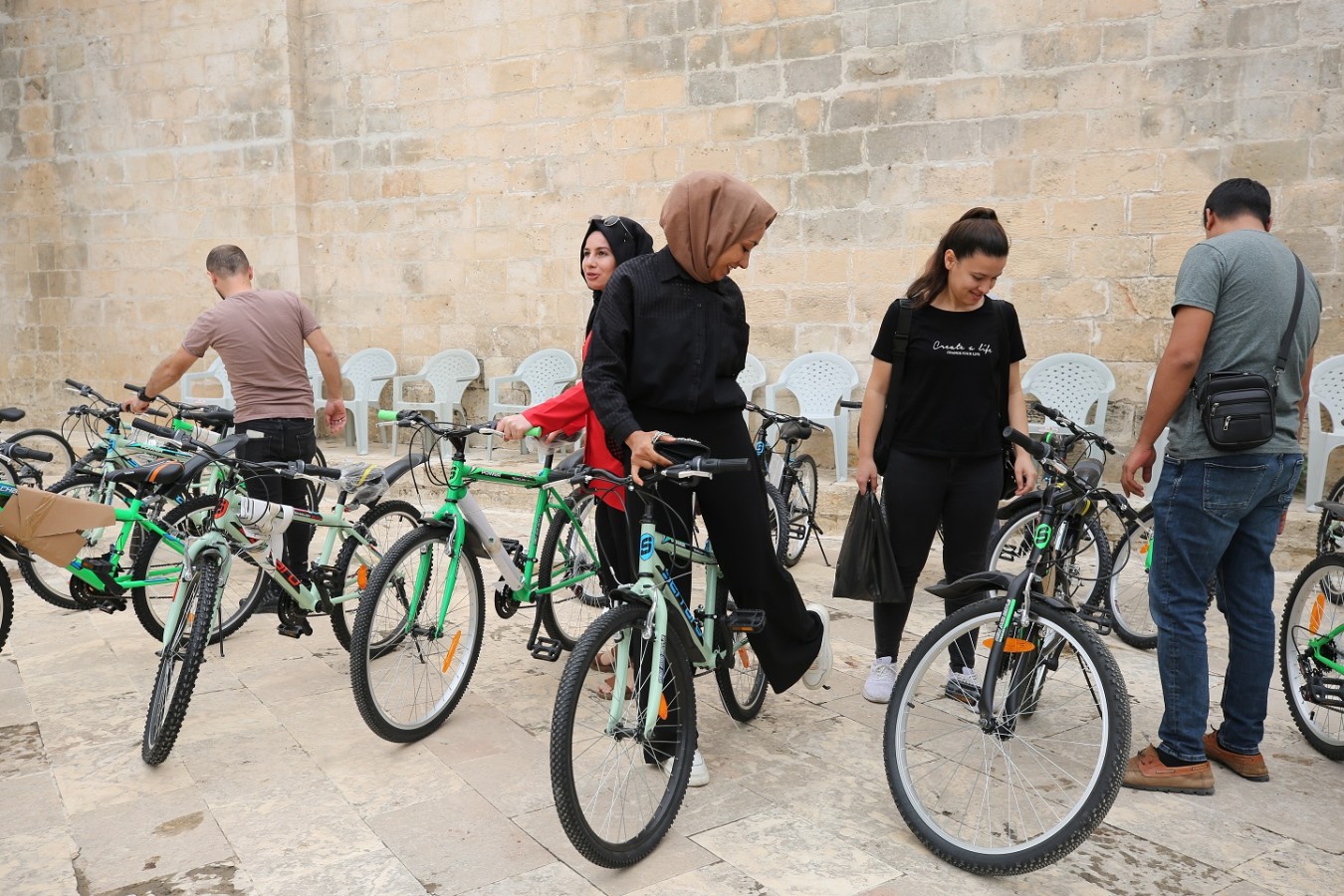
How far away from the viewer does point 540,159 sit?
8.99 m

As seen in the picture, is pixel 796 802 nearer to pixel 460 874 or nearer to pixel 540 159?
pixel 460 874

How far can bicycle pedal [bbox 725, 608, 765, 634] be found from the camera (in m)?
3.06

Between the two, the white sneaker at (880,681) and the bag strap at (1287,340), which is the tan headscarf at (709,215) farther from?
the white sneaker at (880,681)

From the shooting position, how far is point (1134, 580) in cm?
487

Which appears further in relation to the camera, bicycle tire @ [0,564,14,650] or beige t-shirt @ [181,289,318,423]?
beige t-shirt @ [181,289,318,423]

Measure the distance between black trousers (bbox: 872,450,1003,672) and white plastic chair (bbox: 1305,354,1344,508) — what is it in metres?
3.67

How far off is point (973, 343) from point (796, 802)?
152cm

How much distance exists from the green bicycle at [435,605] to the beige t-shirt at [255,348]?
1303 millimetres

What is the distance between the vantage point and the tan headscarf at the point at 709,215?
2.90 m

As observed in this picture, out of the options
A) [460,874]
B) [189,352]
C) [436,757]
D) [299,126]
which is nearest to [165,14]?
[299,126]

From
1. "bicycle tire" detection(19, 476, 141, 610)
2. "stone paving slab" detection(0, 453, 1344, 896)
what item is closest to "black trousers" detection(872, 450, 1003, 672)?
"stone paving slab" detection(0, 453, 1344, 896)

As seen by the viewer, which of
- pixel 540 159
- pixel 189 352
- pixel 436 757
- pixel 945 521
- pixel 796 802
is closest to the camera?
pixel 796 802

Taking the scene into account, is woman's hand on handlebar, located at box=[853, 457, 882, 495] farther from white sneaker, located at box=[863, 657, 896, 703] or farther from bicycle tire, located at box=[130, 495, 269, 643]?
bicycle tire, located at box=[130, 495, 269, 643]

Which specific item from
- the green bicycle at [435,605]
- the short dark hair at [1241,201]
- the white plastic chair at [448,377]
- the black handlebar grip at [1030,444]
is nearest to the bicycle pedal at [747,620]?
the green bicycle at [435,605]
